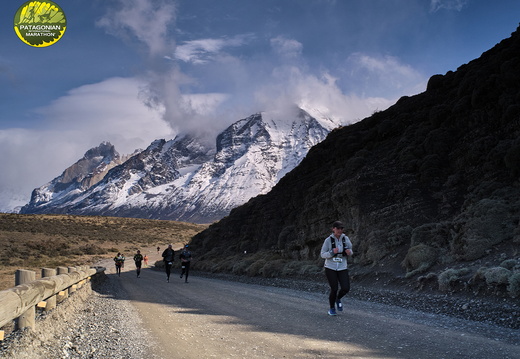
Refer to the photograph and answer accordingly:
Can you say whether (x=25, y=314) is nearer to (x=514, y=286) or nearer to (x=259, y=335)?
(x=259, y=335)

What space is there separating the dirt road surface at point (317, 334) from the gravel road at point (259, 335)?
0.6 inches

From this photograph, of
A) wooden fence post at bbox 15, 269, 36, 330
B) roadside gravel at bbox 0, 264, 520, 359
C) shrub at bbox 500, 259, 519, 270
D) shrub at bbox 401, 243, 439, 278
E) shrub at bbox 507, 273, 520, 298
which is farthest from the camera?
shrub at bbox 401, 243, 439, 278

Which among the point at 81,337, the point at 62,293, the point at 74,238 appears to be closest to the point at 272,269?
the point at 62,293

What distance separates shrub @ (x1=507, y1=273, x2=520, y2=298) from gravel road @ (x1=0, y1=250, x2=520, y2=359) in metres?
1.74

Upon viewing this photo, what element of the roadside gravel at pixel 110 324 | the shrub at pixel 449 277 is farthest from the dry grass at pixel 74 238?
the shrub at pixel 449 277

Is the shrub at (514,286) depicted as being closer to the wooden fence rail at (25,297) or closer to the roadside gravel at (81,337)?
the roadside gravel at (81,337)

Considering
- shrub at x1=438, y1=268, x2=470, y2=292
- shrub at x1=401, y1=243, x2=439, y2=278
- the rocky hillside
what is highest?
the rocky hillside

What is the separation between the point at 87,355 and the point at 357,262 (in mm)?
14401

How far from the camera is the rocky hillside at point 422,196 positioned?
1360 cm

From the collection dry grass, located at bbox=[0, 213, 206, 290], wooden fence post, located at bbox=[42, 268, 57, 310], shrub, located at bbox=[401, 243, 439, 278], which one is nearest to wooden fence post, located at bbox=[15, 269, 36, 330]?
wooden fence post, located at bbox=[42, 268, 57, 310]

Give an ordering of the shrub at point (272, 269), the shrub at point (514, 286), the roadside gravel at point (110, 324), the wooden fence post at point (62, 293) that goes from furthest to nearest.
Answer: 1. the shrub at point (272, 269)
2. the wooden fence post at point (62, 293)
3. the shrub at point (514, 286)
4. the roadside gravel at point (110, 324)

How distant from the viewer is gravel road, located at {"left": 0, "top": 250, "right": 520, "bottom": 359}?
5.75 m

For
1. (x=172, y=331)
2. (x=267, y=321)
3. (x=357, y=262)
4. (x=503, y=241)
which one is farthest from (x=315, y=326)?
(x=357, y=262)

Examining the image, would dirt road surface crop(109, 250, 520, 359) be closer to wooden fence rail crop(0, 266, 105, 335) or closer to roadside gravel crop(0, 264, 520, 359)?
roadside gravel crop(0, 264, 520, 359)
